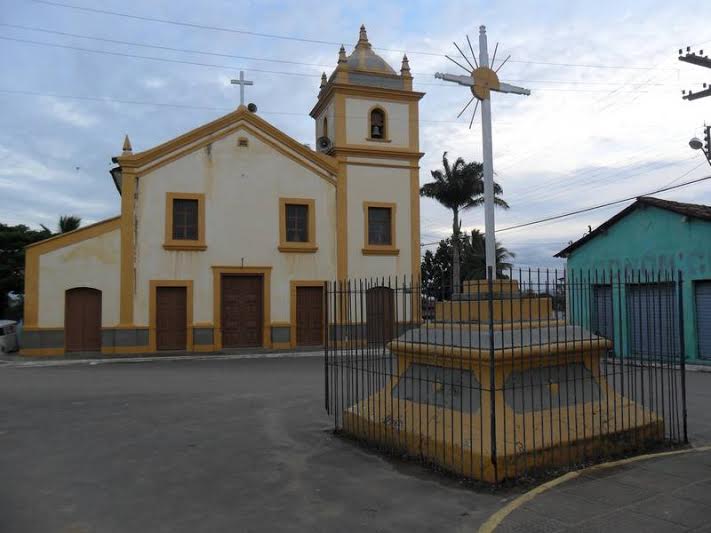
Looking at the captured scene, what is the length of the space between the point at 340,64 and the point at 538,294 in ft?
57.2

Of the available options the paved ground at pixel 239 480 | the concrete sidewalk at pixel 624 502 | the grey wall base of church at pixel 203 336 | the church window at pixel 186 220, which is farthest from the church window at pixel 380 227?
the concrete sidewalk at pixel 624 502

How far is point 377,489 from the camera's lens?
5.37 metres

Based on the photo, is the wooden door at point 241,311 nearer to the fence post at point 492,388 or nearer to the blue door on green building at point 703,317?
the blue door on green building at point 703,317

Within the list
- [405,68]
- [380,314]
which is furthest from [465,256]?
[380,314]

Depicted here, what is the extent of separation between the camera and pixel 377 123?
73.8ft

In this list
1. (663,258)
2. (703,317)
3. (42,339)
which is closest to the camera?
(703,317)

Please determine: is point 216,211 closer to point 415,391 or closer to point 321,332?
point 321,332

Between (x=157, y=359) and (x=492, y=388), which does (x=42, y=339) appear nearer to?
(x=157, y=359)

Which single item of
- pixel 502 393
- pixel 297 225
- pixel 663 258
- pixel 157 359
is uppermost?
pixel 297 225

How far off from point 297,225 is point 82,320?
7.53 metres

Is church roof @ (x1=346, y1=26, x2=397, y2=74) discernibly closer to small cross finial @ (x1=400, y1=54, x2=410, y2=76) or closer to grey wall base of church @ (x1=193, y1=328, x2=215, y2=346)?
small cross finial @ (x1=400, y1=54, x2=410, y2=76)

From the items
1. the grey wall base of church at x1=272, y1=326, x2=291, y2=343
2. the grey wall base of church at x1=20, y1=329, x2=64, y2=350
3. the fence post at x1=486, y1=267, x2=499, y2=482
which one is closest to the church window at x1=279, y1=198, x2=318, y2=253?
the grey wall base of church at x1=272, y1=326, x2=291, y2=343

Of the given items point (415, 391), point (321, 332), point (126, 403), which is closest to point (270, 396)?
point (126, 403)

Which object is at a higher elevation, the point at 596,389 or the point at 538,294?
the point at 538,294
